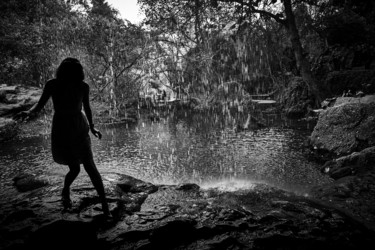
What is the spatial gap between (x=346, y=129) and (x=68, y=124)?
7487mm

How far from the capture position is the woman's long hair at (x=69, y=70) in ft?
10.2

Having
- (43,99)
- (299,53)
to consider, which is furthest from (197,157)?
(299,53)

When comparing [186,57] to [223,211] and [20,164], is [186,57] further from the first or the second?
[223,211]

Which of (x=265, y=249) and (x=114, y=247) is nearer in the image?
(x=265, y=249)

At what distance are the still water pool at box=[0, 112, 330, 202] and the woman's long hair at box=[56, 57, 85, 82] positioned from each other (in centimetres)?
241

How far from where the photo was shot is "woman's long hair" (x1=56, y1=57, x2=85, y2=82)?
312 cm

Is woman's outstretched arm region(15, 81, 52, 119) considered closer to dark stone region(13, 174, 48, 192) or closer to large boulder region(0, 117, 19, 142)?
dark stone region(13, 174, 48, 192)

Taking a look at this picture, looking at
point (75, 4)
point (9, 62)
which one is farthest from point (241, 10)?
point (75, 4)

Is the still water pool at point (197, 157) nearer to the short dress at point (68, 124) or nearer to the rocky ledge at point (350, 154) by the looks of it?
the rocky ledge at point (350, 154)

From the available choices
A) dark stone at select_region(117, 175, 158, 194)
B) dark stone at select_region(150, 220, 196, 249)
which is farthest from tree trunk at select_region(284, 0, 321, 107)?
dark stone at select_region(150, 220, 196, 249)

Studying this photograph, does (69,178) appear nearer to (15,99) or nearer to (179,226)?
(179,226)

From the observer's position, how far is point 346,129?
734 centimetres

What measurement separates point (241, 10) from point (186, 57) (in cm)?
931

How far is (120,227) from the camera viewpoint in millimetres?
3178
